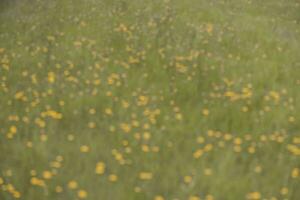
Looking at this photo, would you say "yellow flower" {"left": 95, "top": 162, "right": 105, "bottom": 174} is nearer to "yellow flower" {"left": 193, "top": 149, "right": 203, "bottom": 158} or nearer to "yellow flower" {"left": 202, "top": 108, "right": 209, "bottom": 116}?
"yellow flower" {"left": 193, "top": 149, "right": 203, "bottom": 158}

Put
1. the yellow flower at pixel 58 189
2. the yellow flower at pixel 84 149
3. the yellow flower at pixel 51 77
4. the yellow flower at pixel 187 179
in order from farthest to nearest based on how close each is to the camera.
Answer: the yellow flower at pixel 51 77 < the yellow flower at pixel 84 149 < the yellow flower at pixel 187 179 < the yellow flower at pixel 58 189

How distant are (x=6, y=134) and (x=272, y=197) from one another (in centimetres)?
284

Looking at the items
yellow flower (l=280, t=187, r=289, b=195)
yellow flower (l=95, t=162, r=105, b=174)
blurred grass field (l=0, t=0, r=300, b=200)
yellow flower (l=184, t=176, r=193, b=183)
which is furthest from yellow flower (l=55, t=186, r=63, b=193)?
yellow flower (l=280, t=187, r=289, b=195)

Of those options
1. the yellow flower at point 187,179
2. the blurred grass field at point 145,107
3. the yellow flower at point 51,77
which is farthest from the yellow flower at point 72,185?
the yellow flower at point 51,77

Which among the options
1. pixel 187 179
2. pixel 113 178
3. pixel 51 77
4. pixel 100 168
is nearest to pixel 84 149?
pixel 100 168

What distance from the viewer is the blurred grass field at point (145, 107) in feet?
15.6

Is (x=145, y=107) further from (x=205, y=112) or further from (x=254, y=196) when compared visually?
(x=254, y=196)

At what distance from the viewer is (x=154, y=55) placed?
7.87 metres

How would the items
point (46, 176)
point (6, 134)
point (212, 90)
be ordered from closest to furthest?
point (46, 176) → point (6, 134) → point (212, 90)

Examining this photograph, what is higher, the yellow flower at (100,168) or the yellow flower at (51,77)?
the yellow flower at (51,77)

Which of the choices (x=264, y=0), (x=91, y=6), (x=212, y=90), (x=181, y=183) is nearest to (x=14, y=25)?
(x=91, y=6)

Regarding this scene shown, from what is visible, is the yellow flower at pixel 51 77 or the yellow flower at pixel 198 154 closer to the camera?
the yellow flower at pixel 198 154

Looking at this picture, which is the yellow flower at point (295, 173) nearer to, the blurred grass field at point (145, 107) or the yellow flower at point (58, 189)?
the blurred grass field at point (145, 107)

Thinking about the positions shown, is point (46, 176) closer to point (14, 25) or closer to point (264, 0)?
point (14, 25)
